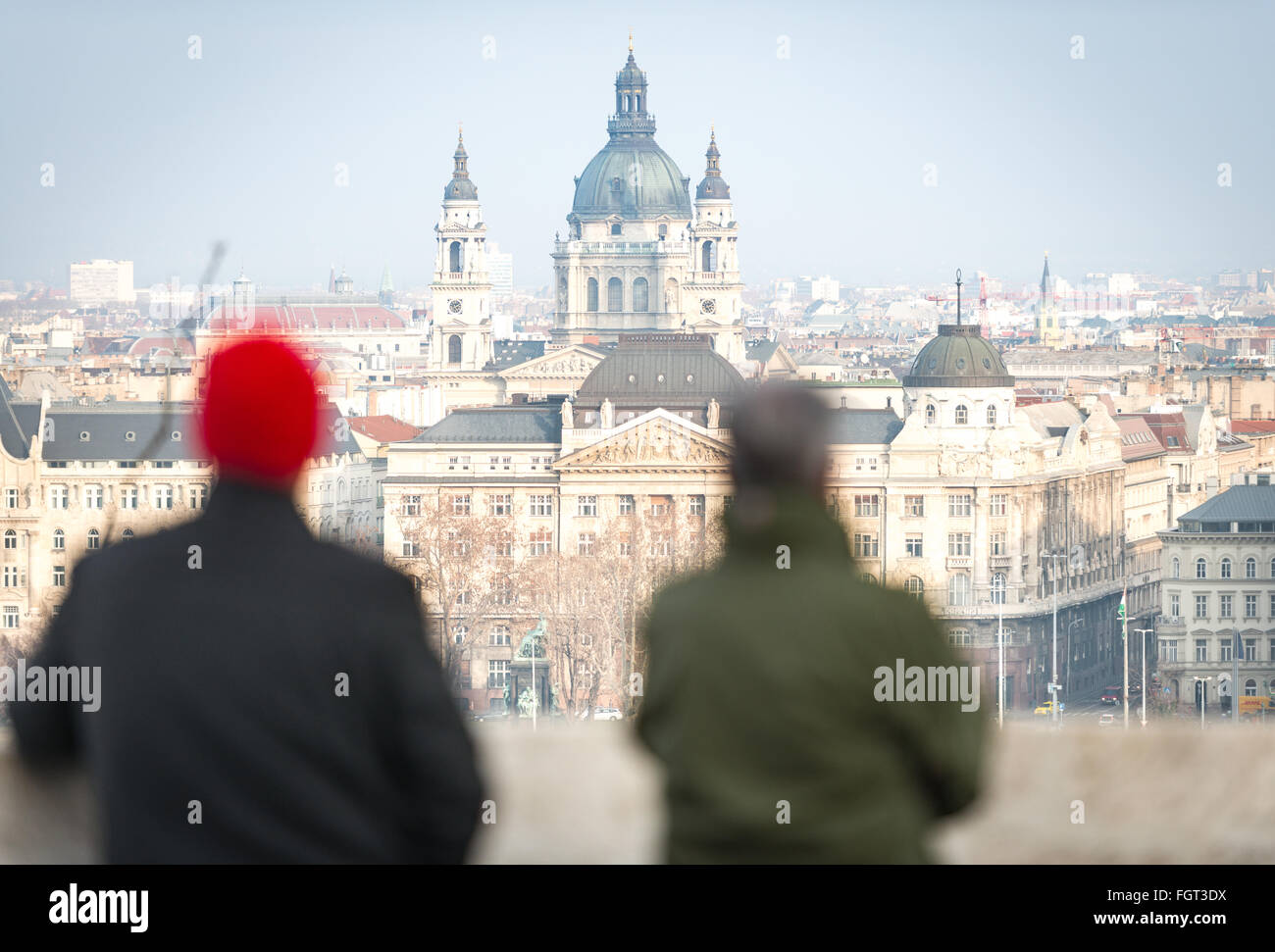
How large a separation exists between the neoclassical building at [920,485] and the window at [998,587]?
49 millimetres

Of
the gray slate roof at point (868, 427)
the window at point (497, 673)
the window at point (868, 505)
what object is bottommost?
the window at point (497, 673)

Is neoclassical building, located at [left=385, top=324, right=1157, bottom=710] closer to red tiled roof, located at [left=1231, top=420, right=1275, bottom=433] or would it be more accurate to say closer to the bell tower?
red tiled roof, located at [left=1231, top=420, right=1275, bottom=433]

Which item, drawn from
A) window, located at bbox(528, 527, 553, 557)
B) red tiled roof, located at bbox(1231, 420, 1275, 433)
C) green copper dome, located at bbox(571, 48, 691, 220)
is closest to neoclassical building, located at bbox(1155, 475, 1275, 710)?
window, located at bbox(528, 527, 553, 557)

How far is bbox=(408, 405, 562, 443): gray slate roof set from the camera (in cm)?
6419

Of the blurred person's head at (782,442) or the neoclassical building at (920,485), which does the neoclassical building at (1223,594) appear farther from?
the blurred person's head at (782,442)

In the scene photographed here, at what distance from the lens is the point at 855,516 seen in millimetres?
62531

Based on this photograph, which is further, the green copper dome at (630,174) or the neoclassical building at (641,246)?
the green copper dome at (630,174)

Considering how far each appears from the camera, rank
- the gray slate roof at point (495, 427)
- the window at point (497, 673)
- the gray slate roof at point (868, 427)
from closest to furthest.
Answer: the window at point (497, 673) → the gray slate roof at point (495, 427) → the gray slate roof at point (868, 427)

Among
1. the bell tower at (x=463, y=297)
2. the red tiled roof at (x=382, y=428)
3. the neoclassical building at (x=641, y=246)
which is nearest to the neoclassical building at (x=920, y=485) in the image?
the red tiled roof at (x=382, y=428)

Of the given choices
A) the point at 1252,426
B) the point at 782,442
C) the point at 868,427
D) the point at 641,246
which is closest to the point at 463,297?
the point at 641,246

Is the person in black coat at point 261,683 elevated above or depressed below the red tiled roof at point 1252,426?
below

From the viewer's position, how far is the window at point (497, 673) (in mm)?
55188
